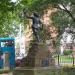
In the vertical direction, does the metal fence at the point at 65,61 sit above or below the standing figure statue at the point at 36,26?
below

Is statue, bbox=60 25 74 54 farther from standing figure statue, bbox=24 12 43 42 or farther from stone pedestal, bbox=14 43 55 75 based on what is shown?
standing figure statue, bbox=24 12 43 42

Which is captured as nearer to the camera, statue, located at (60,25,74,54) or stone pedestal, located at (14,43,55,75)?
statue, located at (60,25,74,54)

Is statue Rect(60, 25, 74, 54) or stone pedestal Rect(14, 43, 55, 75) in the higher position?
statue Rect(60, 25, 74, 54)

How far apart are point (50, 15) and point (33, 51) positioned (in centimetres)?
239

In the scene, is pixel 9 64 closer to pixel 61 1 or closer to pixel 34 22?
pixel 34 22

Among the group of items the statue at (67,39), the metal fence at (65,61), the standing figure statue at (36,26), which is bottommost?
the metal fence at (65,61)

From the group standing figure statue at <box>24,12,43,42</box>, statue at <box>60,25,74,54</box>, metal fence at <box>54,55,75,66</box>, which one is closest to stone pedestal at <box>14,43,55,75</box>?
standing figure statue at <box>24,12,43,42</box>

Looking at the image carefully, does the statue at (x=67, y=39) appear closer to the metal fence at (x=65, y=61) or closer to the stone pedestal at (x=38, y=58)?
the stone pedestal at (x=38, y=58)

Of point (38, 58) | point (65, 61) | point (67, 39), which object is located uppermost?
point (67, 39)

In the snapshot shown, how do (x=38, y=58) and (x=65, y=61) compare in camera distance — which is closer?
(x=38, y=58)

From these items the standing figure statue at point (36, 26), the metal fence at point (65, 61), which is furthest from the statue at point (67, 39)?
the metal fence at point (65, 61)

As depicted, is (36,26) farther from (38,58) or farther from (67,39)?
(67,39)

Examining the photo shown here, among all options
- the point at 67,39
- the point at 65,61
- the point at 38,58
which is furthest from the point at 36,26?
the point at 65,61

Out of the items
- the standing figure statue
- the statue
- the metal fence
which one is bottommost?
the metal fence
